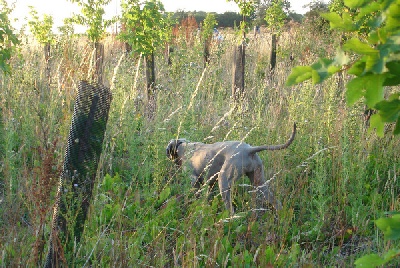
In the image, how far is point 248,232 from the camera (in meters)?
3.43

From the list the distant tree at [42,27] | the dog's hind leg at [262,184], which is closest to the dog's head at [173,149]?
the dog's hind leg at [262,184]

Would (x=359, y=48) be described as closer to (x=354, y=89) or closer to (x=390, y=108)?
(x=354, y=89)

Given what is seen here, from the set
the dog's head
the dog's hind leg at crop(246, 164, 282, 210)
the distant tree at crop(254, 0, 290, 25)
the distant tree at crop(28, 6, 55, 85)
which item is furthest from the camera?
the distant tree at crop(254, 0, 290, 25)

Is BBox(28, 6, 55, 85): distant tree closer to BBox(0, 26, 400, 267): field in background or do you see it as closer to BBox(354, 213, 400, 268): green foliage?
BBox(0, 26, 400, 267): field in background

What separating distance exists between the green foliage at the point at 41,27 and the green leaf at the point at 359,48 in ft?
34.5

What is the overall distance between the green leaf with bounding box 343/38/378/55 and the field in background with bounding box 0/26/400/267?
124 cm

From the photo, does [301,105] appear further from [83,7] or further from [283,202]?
[83,7]

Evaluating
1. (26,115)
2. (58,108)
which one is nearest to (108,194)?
(26,115)

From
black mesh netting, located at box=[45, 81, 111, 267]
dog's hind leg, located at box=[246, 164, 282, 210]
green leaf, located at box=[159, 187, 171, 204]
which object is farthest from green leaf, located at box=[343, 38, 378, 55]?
dog's hind leg, located at box=[246, 164, 282, 210]

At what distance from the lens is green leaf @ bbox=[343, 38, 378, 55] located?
109 cm

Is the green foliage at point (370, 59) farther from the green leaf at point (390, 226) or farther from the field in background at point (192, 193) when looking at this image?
the field in background at point (192, 193)

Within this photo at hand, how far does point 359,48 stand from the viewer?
3.61ft

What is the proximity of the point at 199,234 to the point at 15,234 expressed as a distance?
1197 mm

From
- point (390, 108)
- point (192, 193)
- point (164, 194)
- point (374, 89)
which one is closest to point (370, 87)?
point (374, 89)
